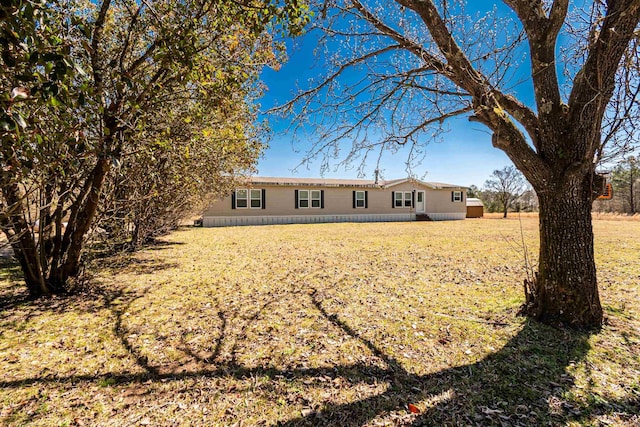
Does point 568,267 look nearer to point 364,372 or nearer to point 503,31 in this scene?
point 364,372

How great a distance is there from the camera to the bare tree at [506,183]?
27500mm

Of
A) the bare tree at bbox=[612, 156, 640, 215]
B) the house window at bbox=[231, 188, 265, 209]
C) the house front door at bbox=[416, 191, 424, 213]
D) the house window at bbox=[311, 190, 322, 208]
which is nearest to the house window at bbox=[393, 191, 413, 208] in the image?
the house front door at bbox=[416, 191, 424, 213]

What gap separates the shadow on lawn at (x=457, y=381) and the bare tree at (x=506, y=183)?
28.8 metres

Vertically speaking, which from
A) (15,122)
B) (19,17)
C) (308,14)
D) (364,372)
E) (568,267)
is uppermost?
(308,14)

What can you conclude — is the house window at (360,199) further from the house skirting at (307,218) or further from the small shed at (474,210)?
the small shed at (474,210)

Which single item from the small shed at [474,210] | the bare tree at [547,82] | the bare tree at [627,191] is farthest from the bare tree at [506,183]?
the bare tree at [547,82]

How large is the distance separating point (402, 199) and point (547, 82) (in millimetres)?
19679

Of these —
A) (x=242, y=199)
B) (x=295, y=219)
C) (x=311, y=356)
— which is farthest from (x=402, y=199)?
(x=311, y=356)

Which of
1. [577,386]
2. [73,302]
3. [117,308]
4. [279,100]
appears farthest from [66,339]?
[577,386]

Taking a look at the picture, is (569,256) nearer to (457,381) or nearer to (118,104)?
(457,381)

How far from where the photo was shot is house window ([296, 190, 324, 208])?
757 inches

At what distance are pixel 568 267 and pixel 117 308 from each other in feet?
18.7

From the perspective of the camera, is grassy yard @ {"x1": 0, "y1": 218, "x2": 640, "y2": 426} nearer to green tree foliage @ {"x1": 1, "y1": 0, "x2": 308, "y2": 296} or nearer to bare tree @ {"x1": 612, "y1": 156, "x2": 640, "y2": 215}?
green tree foliage @ {"x1": 1, "y1": 0, "x2": 308, "y2": 296}

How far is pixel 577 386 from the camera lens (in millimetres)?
2459
